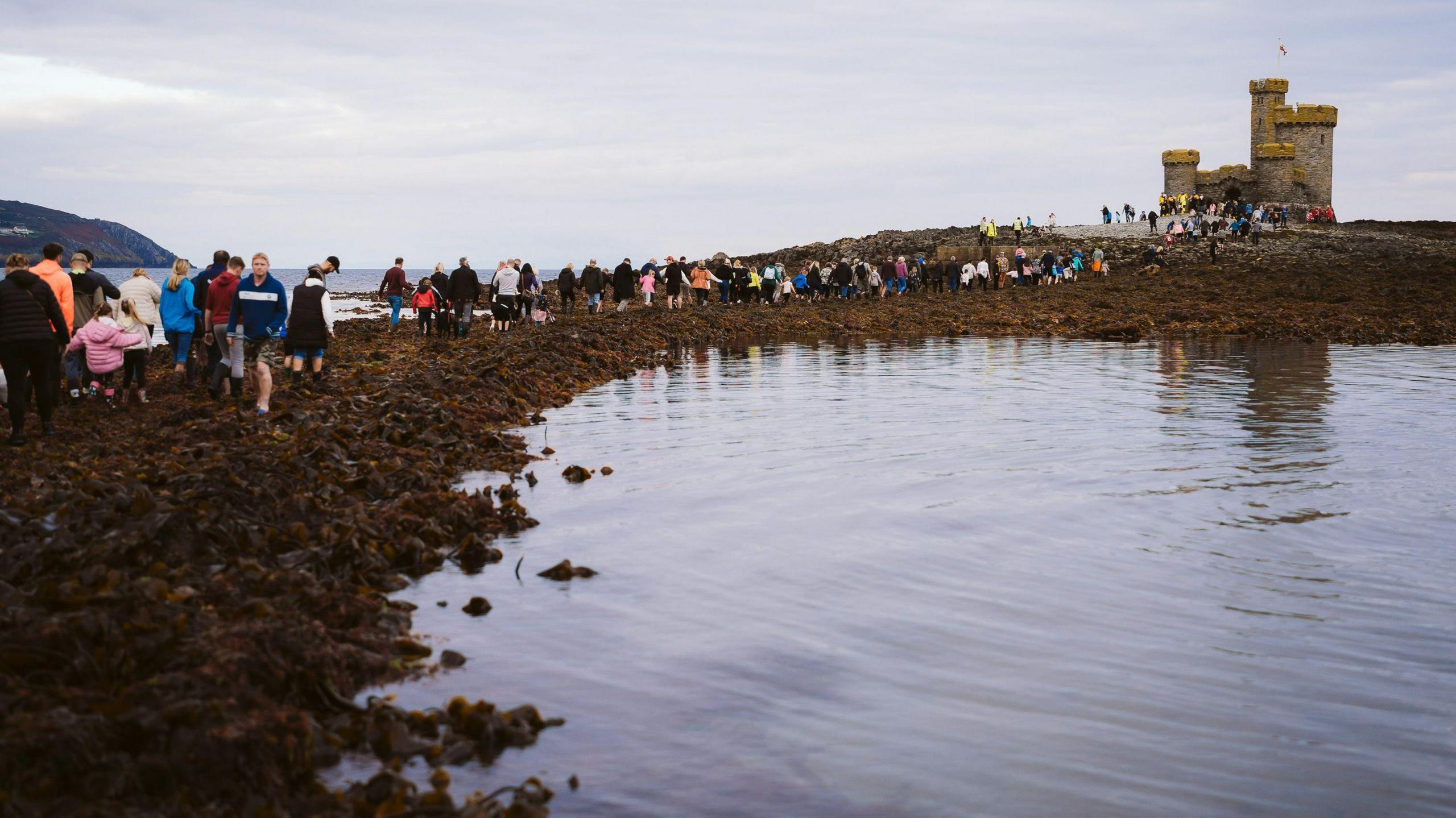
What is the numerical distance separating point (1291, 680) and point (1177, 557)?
2848 mm

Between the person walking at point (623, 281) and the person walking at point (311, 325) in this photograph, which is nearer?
the person walking at point (311, 325)

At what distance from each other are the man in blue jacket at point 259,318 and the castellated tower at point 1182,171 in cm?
8539

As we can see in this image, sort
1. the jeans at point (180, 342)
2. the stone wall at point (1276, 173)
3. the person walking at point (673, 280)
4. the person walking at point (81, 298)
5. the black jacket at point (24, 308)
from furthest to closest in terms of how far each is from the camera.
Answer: the stone wall at point (1276, 173), the person walking at point (673, 280), the jeans at point (180, 342), the person walking at point (81, 298), the black jacket at point (24, 308)

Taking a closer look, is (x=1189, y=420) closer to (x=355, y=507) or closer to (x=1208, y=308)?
(x=355, y=507)

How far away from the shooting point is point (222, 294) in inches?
591

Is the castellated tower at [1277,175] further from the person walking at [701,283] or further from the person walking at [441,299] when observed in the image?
the person walking at [441,299]

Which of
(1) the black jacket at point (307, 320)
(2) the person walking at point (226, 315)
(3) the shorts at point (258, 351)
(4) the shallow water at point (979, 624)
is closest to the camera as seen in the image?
(4) the shallow water at point (979, 624)

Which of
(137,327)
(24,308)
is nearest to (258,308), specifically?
(24,308)

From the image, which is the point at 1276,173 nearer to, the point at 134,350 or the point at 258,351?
the point at 134,350

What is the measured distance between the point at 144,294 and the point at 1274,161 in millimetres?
87225

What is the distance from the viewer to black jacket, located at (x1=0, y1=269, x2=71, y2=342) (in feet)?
41.7

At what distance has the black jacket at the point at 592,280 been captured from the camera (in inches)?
1484

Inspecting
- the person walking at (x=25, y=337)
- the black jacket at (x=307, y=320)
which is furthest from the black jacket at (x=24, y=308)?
the black jacket at (x=307, y=320)

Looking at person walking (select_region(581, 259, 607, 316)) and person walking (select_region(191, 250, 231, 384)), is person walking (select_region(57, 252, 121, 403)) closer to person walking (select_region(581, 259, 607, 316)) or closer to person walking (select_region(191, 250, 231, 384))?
person walking (select_region(191, 250, 231, 384))
